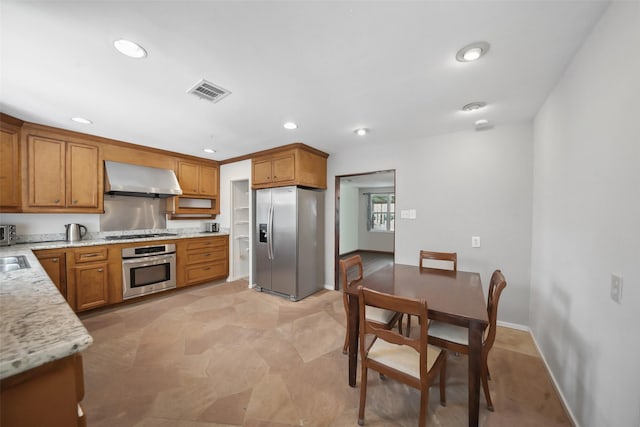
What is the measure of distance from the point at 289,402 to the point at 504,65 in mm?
2870

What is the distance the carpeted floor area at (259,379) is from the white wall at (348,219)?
451 cm

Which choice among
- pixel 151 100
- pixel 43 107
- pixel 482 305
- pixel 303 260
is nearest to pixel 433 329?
pixel 482 305

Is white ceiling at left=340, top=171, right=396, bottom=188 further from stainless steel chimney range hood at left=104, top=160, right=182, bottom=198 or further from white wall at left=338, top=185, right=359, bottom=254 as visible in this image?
stainless steel chimney range hood at left=104, top=160, right=182, bottom=198

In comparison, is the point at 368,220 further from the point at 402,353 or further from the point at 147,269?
the point at 402,353

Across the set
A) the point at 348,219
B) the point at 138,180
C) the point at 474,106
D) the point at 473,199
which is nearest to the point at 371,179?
the point at 348,219

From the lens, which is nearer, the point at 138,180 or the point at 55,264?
the point at 55,264

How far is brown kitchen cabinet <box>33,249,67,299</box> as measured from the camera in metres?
2.69

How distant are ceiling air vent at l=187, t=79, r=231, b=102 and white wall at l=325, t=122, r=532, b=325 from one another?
7.77 ft

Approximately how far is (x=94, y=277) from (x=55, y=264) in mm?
413

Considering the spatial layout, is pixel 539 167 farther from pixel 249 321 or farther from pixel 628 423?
pixel 249 321

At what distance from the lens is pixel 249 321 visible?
9.62 ft

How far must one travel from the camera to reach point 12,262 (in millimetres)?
2049

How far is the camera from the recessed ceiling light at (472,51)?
147cm

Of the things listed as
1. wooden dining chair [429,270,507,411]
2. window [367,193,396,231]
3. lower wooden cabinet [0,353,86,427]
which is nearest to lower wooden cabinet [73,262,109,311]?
lower wooden cabinet [0,353,86,427]
